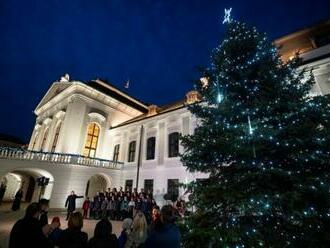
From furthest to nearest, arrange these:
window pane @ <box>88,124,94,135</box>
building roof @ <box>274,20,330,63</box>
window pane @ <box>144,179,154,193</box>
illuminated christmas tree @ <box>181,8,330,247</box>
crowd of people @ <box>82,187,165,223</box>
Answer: window pane @ <box>88,124,94,135</box>, window pane @ <box>144,179,154,193</box>, crowd of people @ <box>82,187,165,223</box>, building roof @ <box>274,20,330,63</box>, illuminated christmas tree @ <box>181,8,330,247</box>

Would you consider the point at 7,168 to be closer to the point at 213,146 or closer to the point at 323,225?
the point at 213,146

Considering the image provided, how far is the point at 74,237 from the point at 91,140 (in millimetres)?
21018

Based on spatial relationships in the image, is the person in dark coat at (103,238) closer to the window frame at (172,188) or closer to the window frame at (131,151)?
the window frame at (172,188)

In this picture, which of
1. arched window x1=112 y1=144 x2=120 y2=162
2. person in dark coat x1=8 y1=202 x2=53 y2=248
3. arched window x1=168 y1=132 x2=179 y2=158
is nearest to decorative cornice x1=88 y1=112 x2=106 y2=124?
arched window x1=112 y1=144 x2=120 y2=162

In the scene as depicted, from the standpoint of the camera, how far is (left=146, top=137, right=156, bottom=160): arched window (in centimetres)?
1897

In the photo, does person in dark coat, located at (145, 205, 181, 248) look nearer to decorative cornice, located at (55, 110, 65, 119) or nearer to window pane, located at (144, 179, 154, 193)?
window pane, located at (144, 179, 154, 193)

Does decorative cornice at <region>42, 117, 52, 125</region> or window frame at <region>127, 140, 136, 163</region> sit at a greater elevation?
decorative cornice at <region>42, 117, 52, 125</region>

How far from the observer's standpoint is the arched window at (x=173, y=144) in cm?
1709

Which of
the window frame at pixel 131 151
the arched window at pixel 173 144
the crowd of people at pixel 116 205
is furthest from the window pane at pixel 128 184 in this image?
the arched window at pixel 173 144

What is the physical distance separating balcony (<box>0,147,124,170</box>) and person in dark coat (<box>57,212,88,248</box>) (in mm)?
16072

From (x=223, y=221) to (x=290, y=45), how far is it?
13.0m

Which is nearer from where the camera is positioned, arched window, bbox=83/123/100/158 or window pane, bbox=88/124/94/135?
arched window, bbox=83/123/100/158

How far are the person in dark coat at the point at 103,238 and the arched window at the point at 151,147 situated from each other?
53.0ft

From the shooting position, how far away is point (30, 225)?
114 inches
